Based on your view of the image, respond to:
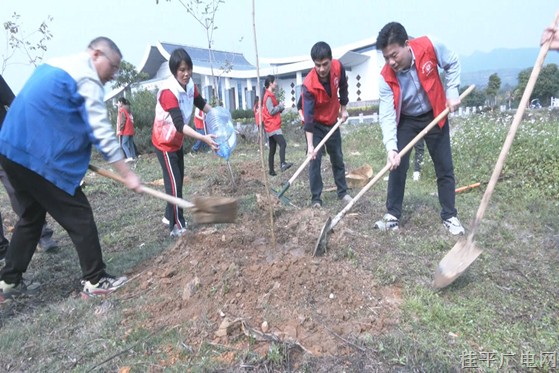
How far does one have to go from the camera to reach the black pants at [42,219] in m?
2.44

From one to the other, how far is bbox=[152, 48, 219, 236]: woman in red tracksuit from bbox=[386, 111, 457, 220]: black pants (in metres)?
1.84

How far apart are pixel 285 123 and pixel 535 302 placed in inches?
446

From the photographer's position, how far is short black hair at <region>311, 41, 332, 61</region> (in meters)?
3.83

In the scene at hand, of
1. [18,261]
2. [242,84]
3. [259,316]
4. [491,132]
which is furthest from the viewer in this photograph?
[242,84]

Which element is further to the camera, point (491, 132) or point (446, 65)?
point (491, 132)

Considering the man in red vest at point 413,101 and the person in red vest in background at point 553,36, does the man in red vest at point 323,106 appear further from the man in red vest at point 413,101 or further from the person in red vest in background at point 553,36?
the person in red vest in background at point 553,36

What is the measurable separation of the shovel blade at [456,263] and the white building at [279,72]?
67.6 ft

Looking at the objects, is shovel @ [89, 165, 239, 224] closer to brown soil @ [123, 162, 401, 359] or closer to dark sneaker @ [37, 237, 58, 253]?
brown soil @ [123, 162, 401, 359]

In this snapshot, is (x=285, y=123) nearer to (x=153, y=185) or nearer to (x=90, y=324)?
(x=153, y=185)

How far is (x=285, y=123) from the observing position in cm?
1313

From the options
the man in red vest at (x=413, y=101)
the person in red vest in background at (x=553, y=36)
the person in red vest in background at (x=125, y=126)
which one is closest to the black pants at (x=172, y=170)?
the man in red vest at (x=413, y=101)

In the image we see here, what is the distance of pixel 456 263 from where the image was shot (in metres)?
2.40

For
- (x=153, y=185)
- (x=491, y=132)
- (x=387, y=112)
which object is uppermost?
(x=387, y=112)

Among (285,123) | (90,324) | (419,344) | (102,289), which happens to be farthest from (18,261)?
(285,123)
